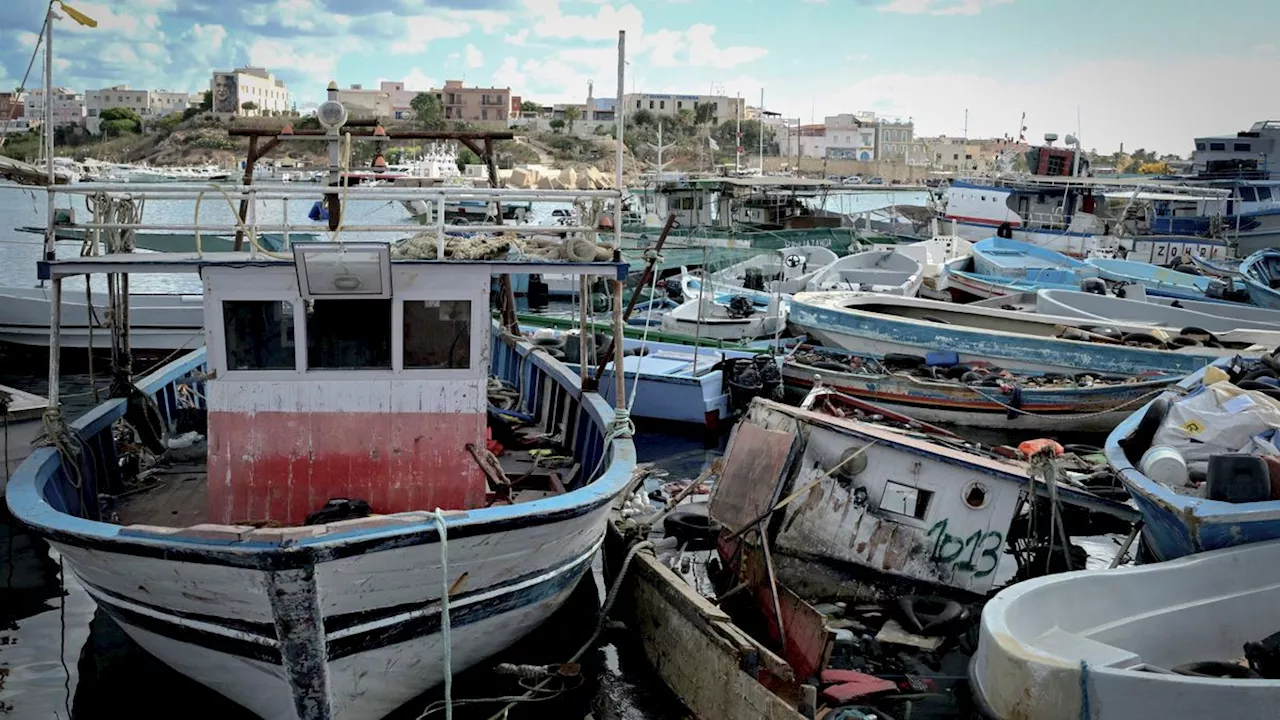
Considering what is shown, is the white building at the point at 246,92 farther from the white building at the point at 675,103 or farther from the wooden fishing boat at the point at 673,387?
the wooden fishing boat at the point at 673,387

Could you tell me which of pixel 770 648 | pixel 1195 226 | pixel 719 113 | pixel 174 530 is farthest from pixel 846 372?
pixel 719 113

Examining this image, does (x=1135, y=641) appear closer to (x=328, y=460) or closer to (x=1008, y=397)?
(x=328, y=460)

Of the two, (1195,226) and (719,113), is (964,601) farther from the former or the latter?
(719,113)

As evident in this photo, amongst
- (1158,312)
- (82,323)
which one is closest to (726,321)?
(1158,312)

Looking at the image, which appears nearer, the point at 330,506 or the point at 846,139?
the point at 330,506

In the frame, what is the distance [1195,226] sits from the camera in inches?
1503

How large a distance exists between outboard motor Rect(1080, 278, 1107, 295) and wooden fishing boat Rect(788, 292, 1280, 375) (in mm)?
4546

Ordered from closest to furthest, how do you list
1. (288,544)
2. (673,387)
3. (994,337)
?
(288,544) < (673,387) < (994,337)

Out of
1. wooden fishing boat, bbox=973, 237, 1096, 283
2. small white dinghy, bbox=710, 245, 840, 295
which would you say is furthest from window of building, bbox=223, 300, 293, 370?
wooden fishing boat, bbox=973, 237, 1096, 283

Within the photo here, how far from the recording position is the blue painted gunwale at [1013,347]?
17547 millimetres

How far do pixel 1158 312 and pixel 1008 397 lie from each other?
680 cm

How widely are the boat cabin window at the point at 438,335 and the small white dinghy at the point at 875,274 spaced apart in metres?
17.3

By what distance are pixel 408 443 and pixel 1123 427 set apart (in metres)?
6.81

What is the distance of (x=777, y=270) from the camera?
29.4m
